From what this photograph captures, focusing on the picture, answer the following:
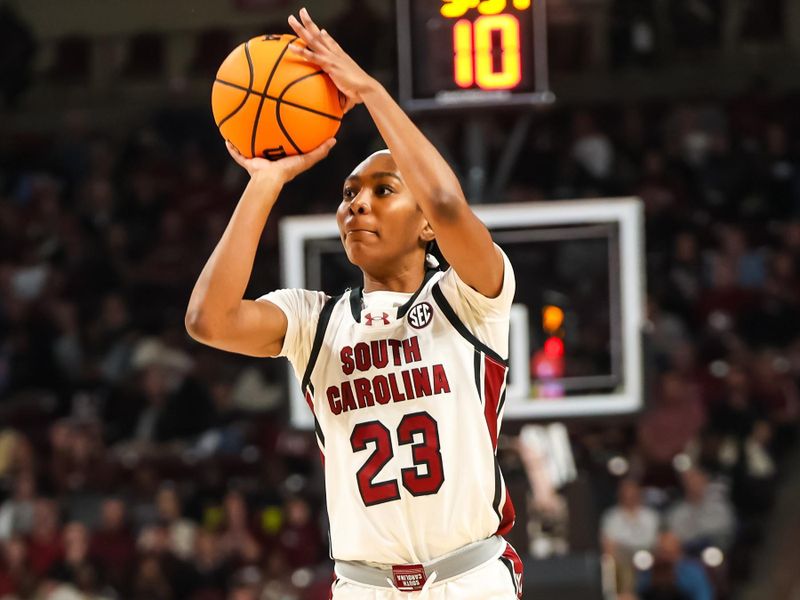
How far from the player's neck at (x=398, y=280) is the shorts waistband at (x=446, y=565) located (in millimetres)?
725

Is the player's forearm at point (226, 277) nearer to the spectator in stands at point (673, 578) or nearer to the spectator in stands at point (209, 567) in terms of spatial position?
the spectator in stands at point (673, 578)

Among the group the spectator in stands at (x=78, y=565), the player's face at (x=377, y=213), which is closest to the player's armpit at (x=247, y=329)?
the player's face at (x=377, y=213)

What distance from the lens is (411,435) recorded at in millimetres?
3885

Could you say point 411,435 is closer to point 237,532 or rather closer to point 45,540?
point 237,532

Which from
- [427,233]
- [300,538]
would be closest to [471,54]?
[427,233]

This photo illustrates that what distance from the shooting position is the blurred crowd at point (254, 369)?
1113 centimetres

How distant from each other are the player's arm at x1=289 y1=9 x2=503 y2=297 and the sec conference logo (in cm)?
19

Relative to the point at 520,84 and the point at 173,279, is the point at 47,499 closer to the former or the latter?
the point at 173,279

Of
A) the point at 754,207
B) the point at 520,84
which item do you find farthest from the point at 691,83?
the point at 520,84

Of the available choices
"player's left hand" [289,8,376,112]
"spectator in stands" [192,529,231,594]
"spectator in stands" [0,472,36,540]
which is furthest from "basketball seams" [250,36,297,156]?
"spectator in stands" [0,472,36,540]

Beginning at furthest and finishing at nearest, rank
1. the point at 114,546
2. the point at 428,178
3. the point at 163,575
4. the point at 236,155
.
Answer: the point at 114,546 → the point at 163,575 → the point at 236,155 → the point at 428,178

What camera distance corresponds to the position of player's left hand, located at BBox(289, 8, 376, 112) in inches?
149

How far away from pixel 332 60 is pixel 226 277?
0.61 metres

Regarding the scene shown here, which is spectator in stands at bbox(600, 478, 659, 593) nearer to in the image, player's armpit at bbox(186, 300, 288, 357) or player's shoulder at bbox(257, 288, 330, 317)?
player's shoulder at bbox(257, 288, 330, 317)
